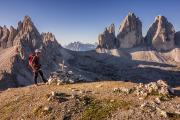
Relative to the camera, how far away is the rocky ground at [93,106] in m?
23.3

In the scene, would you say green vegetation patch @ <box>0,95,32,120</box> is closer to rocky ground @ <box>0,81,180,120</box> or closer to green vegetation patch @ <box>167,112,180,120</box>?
rocky ground @ <box>0,81,180,120</box>

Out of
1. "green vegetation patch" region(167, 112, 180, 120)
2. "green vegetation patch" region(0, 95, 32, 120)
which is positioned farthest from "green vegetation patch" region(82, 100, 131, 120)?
"green vegetation patch" region(0, 95, 32, 120)

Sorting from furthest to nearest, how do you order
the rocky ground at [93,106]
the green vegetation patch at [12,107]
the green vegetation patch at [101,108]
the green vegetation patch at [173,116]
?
the green vegetation patch at [12,107], the green vegetation patch at [101,108], the rocky ground at [93,106], the green vegetation patch at [173,116]

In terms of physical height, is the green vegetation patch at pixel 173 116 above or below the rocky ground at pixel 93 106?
below

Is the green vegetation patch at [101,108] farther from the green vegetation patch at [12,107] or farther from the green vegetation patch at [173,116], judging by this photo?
the green vegetation patch at [12,107]

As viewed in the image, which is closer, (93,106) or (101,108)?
(101,108)

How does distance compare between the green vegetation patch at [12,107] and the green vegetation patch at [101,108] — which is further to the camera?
the green vegetation patch at [12,107]

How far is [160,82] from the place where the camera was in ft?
93.8

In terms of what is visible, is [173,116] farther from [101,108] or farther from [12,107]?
[12,107]

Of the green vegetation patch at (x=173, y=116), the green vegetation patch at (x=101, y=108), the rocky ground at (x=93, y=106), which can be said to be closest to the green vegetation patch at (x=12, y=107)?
the rocky ground at (x=93, y=106)

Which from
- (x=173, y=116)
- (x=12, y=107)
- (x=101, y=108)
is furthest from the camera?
(x=12, y=107)

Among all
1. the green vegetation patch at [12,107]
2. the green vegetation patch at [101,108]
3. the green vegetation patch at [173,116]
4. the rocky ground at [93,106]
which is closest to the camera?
the green vegetation patch at [173,116]

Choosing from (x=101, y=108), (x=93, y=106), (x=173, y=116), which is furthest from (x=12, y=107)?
(x=173, y=116)

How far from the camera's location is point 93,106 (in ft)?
82.0
